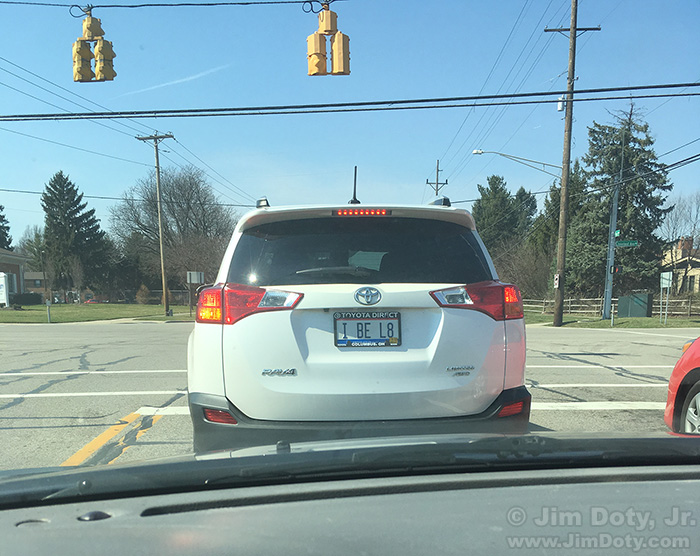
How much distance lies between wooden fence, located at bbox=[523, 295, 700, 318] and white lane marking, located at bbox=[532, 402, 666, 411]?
85.6 feet

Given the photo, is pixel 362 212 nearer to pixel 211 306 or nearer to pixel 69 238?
pixel 211 306

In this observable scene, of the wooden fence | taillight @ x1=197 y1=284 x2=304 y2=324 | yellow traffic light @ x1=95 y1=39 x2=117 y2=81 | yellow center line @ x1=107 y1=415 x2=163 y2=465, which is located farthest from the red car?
the wooden fence

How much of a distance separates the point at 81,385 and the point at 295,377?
5865 millimetres

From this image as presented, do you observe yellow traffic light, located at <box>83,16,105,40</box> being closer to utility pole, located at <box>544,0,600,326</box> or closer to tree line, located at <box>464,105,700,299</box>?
utility pole, located at <box>544,0,600,326</box>

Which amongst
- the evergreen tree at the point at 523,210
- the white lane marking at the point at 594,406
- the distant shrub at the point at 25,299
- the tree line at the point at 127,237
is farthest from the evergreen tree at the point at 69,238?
the white lane marking at the point at 594,406

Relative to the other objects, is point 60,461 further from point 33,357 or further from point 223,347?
point 33,357

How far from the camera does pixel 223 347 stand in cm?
301

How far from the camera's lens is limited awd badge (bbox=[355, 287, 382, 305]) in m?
2.98

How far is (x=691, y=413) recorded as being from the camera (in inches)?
163

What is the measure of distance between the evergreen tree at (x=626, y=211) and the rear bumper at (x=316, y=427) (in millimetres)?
41065

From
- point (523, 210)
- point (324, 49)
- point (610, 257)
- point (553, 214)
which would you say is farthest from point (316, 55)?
point (523, 210)

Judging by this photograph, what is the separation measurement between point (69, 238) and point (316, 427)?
232 ft

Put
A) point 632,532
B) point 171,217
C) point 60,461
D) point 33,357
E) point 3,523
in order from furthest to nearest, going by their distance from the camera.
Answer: point 171,217, point 33,357, point 60,461, point 3,523, point 632,532

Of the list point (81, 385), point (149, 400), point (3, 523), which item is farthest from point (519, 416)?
point (81, 385)
